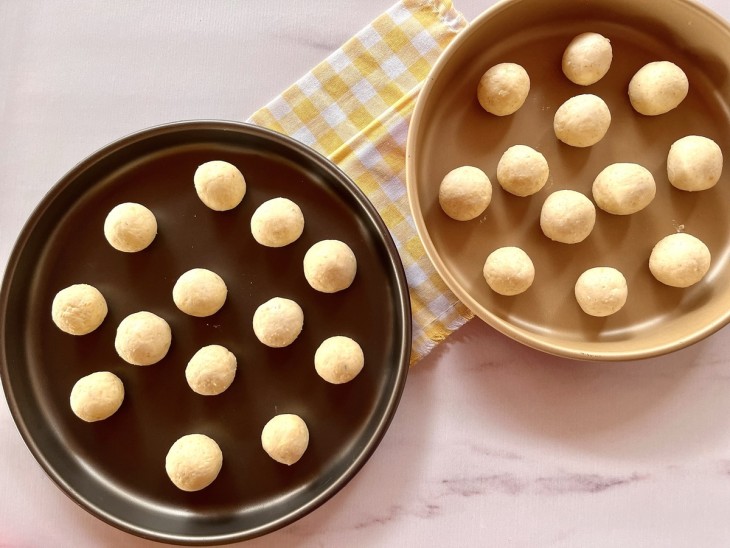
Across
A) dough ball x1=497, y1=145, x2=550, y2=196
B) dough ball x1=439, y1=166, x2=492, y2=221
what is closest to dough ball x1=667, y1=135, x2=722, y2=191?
dough ball x1=497, y1=145, x2=550, y2=196

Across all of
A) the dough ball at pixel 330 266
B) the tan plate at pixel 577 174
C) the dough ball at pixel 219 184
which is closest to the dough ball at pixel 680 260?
the tan plate at pixel 577 174

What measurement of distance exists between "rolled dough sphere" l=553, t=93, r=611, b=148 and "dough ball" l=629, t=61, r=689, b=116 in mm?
80

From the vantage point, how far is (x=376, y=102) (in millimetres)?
1500

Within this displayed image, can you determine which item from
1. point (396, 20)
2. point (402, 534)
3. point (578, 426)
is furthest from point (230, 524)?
point (396, 20)

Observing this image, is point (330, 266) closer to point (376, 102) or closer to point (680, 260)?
point (376, 102)

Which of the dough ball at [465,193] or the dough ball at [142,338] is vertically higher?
the dough ball at [465,193]

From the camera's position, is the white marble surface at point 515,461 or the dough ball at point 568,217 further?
the white marble surface at point 515,461

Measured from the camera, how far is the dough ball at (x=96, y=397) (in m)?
1.38

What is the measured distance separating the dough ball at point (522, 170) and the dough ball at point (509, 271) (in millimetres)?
135

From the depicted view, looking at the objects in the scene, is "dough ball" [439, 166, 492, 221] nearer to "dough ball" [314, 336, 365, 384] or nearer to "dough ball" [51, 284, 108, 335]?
"dough ball" [314, 336, 365, 384]

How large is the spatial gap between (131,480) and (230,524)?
245 millimetres

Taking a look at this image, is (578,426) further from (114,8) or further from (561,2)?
(114,8)

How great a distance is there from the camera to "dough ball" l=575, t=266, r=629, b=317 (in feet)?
4.53

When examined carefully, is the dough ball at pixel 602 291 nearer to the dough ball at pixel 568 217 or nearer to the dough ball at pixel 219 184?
the dough ball at pixel 568 217
